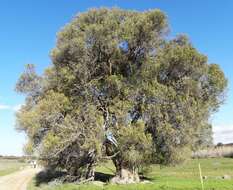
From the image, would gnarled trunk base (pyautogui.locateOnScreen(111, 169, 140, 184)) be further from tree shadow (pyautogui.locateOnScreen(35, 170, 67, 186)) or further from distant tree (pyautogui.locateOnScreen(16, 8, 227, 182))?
tree shadow (pyautogui.locateOnScreen(35, 170, 67, 186))

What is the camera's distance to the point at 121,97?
31.0 meters

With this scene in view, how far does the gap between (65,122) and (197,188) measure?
40.6 feet

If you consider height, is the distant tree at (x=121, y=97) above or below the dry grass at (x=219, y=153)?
below

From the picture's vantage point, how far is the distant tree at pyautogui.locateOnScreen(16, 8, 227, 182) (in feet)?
97.3

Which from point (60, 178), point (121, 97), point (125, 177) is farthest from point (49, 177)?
point (121, 97)

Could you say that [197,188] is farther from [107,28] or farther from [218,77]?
[107,28]

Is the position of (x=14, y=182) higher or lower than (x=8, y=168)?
lower

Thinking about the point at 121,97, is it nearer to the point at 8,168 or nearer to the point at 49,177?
the point at 49,177

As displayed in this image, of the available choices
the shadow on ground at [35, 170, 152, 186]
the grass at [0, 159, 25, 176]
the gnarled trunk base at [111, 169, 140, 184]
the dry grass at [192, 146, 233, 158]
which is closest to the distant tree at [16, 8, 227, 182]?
the gnarled trunk base at [111, 169, 140, 184]

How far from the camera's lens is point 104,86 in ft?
105

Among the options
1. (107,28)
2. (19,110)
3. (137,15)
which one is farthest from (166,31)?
(19,110)

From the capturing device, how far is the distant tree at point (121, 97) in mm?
29656

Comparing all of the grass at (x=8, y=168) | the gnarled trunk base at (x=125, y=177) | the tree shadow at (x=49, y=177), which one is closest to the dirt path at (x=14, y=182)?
the tree shadow at (x=49, y=177)

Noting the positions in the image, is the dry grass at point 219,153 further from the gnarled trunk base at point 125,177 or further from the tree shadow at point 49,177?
the gnarled trunk base at point 125,177
